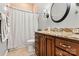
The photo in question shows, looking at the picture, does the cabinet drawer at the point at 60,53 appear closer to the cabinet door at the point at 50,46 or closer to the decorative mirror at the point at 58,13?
the cabinet door at the point at 50,46

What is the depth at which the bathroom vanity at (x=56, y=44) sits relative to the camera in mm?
1174

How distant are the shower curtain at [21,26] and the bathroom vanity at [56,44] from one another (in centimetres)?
12

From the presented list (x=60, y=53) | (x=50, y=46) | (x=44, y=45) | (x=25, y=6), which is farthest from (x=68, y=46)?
(x=25, y=6)

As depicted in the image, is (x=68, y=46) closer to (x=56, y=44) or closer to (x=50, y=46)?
(x=56, y=44)

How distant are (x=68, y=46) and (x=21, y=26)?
64cm

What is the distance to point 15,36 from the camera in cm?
155

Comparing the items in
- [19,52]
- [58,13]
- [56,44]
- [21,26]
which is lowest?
[19,52]

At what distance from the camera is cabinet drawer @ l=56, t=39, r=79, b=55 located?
3.72ft

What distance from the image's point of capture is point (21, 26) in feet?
5.00

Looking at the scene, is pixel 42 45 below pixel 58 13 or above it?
below

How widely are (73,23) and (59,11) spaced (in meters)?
0.25

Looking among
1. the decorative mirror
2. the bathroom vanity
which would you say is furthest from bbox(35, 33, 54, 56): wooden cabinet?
the decorative mirror

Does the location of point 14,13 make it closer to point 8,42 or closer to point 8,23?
point 8,23

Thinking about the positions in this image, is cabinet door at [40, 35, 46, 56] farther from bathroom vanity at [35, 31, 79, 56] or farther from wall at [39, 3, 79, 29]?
wall at [39, 3, 79, 29]
